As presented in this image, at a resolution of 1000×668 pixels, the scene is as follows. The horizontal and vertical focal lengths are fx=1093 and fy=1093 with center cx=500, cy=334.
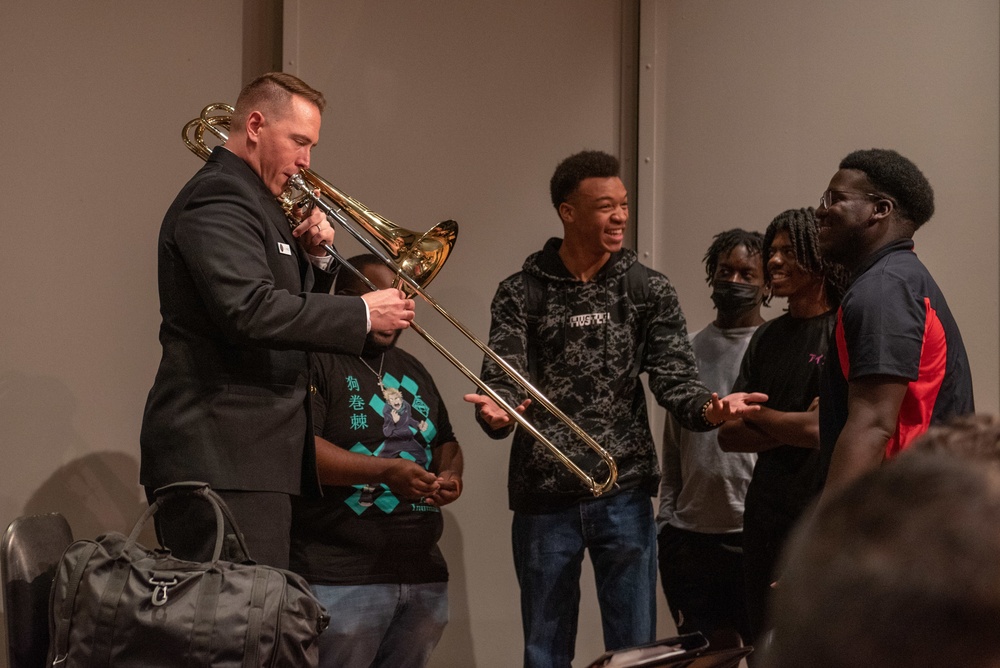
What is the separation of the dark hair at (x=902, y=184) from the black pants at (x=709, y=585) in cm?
114

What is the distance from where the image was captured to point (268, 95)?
2668mm

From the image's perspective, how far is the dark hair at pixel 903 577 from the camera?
57cm

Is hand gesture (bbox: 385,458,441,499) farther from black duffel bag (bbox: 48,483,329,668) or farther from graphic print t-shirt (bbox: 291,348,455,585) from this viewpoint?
black duffel bag (bbox: 48,483,329,668)

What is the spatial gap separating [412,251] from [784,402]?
112 cm

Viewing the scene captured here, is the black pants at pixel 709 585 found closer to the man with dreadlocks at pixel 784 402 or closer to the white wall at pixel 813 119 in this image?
the man with dreadlocks at pixel 784 402

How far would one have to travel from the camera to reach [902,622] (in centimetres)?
58

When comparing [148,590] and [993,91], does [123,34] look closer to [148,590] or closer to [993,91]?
[148,590]

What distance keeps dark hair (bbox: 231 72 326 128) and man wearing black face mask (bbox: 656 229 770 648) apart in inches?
61.0

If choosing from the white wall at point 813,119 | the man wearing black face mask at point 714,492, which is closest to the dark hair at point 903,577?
the man wearing black face mask at point 714,492

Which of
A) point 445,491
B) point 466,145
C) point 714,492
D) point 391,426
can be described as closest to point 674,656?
point 445,491

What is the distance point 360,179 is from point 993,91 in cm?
224

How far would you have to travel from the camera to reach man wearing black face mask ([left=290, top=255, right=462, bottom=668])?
2.92 meters

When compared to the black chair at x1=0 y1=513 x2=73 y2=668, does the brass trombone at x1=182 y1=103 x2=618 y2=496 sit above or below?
above

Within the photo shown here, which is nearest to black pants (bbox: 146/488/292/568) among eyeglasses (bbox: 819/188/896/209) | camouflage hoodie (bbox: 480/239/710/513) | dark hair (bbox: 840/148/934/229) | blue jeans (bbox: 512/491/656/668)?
camouflage hoodie (bbox: 480/239/710/513)
